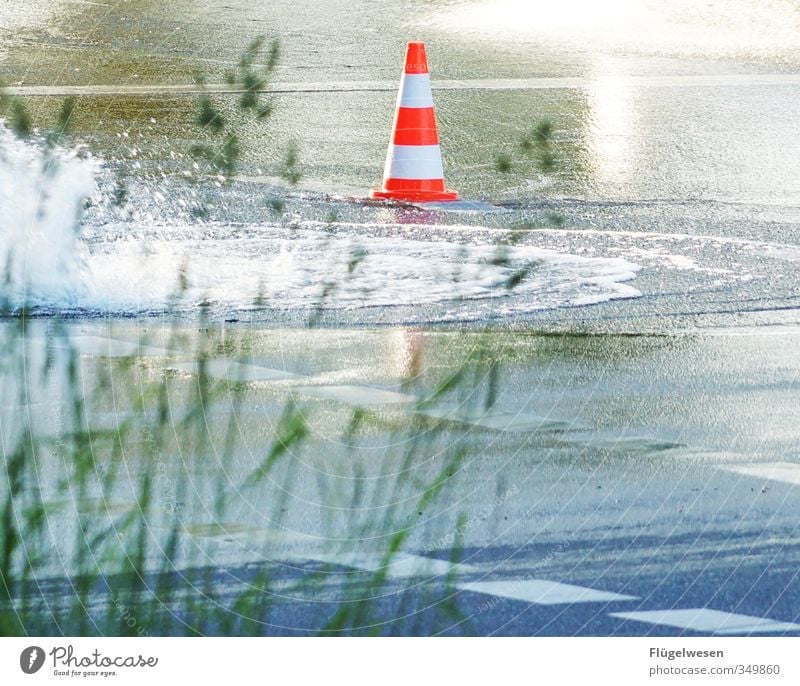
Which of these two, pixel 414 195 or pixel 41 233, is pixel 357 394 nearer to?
pixel 41 233

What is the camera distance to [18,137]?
27.2 feet

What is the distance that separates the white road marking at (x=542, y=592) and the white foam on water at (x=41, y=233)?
2427mm

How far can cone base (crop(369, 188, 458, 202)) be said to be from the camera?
7.53 m

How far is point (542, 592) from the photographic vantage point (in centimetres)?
348

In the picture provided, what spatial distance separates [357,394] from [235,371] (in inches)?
17.5

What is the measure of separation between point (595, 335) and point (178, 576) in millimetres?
2493

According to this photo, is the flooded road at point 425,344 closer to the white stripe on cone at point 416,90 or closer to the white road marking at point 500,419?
the white road marking at point 500,419

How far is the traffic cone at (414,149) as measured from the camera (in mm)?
7582

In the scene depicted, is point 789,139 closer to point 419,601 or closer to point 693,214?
point 693,214

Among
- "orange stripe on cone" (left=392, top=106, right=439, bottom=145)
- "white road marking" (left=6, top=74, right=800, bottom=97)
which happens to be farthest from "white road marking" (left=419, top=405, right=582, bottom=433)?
"white road marking" (left=6, top=74, right=800, bottom=97)

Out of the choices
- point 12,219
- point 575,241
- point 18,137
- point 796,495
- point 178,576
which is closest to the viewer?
point 178,576

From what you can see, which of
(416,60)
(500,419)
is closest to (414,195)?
(416,60)

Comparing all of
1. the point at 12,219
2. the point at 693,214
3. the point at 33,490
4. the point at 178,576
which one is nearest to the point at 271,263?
the point at 12,219

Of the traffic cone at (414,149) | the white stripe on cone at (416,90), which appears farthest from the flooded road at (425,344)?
the white stripe on cone at (416,90)
